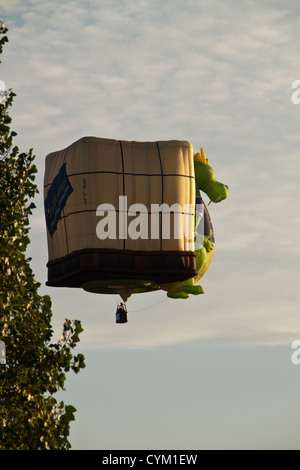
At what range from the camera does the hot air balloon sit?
29.9 m

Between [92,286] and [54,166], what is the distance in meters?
3.21

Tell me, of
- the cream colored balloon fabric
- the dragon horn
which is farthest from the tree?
the dragon horn

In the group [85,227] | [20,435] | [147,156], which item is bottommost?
[20,435]

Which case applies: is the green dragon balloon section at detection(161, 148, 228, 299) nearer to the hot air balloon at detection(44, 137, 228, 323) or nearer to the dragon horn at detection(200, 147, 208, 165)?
the dragon horn at detection(200, 147, 208, 165)

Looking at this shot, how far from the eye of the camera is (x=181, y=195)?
30656 millimetres

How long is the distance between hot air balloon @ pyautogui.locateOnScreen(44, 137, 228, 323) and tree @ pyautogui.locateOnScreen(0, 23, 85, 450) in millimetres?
972

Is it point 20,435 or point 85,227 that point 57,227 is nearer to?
point 85,227

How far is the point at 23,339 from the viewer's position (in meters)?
30.5

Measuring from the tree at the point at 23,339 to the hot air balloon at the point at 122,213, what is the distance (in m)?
0.97

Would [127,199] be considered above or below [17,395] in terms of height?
above

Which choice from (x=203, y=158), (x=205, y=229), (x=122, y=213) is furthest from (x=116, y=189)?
(x=203, y=158)

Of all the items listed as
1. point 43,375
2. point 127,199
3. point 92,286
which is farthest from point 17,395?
point 127,199

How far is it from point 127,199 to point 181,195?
4.76ft

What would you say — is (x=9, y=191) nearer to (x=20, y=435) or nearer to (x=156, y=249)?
(x=156, y=249)
